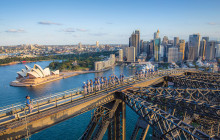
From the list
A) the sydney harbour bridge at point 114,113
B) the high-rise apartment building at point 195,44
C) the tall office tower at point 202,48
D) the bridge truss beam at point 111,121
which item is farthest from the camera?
the tall office tower at point 202,48

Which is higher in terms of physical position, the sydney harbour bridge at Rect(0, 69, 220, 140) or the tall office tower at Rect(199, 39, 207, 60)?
the tall office tower at Rect(199, 39, 207, 60)

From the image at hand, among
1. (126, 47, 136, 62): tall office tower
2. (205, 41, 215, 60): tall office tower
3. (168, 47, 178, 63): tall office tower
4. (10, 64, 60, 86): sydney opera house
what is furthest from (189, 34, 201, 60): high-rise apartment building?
(10, 64, 60, 86): sydney opera house

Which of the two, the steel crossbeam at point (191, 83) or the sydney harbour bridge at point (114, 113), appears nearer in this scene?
the sydney harbour bridge at point (114, 113)

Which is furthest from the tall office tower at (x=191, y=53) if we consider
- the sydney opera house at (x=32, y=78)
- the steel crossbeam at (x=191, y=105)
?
the steel crossbeam at (x=191, y=105)

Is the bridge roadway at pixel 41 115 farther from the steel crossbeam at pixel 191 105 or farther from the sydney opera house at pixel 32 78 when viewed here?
the sydney opera house at pixel 32 78

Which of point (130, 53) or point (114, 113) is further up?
point (130, 53)

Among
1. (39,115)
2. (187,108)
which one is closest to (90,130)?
(39,115)

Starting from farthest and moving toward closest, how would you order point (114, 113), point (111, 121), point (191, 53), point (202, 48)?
point (202, 48) → point (191, 53) → point (114, 113) → point (111, 121)

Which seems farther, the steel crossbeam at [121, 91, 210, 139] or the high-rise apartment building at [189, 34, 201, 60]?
the high-rise apartment building at [189, 34, 201, 60]

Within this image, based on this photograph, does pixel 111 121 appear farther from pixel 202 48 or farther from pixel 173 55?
pixel 202 48

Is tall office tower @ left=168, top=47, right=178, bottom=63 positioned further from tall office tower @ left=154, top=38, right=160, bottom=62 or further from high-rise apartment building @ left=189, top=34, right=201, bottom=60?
high-rise apartment building @ left=189, top=34, right=201, bottom=60

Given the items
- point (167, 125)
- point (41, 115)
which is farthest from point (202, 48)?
point (41, 115)
